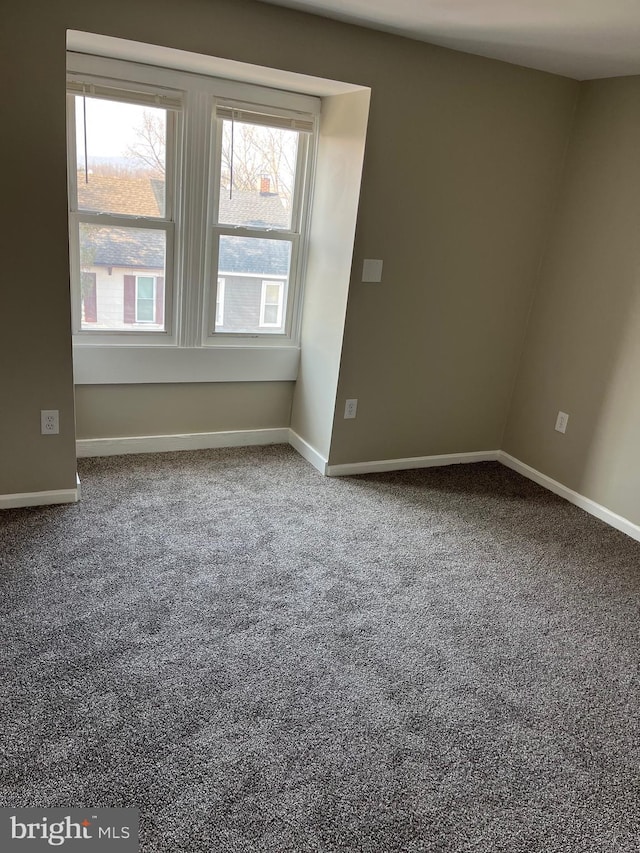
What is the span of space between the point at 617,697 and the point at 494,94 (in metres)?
2.78

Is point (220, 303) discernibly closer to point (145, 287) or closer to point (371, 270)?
point (145, 287)

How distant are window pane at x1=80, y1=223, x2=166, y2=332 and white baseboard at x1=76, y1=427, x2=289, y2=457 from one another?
2.05ft

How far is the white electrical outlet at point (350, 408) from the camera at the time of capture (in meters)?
3.39

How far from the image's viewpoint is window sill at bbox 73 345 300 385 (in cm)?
323

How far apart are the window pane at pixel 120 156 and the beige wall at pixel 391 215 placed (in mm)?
548

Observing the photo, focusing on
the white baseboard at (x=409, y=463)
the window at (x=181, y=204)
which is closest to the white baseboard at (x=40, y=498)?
the window at (x=181, y=204)

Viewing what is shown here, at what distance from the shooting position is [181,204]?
3170 millimetres

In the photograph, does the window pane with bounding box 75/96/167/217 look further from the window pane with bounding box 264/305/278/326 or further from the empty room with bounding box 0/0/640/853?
the window pane with bounding box 264/305/278/326

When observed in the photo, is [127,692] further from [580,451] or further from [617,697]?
[580,451]

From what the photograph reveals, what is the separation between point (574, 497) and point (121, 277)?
2722mm

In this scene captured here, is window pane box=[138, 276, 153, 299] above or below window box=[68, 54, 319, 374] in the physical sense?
below

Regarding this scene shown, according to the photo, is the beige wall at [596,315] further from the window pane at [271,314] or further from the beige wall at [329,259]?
the window pane at [271,314]

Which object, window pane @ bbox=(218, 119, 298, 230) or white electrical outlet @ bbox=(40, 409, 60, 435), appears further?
window pane @ bbox=(218, 119, 298, 230)

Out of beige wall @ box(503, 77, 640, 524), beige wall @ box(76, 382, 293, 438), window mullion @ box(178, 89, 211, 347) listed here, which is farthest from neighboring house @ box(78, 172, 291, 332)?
beige wall @ box(503, 77, 640, 524)
